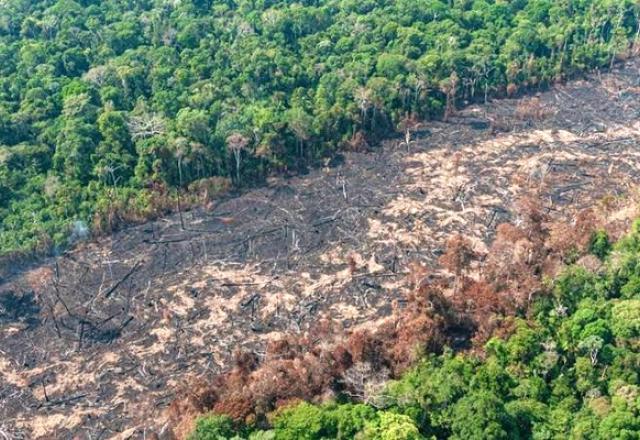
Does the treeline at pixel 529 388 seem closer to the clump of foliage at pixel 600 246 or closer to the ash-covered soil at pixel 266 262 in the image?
the clump of foliage at pixel 600 246

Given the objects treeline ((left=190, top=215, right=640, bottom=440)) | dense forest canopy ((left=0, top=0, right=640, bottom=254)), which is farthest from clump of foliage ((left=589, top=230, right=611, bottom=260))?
dense forest canopy ((left=0, top=0, right=640, bottom=254))

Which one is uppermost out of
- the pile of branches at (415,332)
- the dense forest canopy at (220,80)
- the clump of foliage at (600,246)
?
the dense forest canopy at (220,80)

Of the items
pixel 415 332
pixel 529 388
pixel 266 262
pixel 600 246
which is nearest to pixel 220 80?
pixel 266 262

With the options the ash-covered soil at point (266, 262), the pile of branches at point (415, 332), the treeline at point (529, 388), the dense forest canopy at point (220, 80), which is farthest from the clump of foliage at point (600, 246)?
the dense forest canopy at point (220, 80)

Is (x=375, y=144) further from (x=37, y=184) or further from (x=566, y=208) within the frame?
(x=37, y=184)

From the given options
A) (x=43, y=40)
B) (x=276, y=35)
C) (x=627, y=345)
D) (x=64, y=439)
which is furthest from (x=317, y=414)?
(x=43, y=40)

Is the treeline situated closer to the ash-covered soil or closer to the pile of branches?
the pile of branches

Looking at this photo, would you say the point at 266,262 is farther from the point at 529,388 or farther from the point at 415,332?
the point at 529,388
